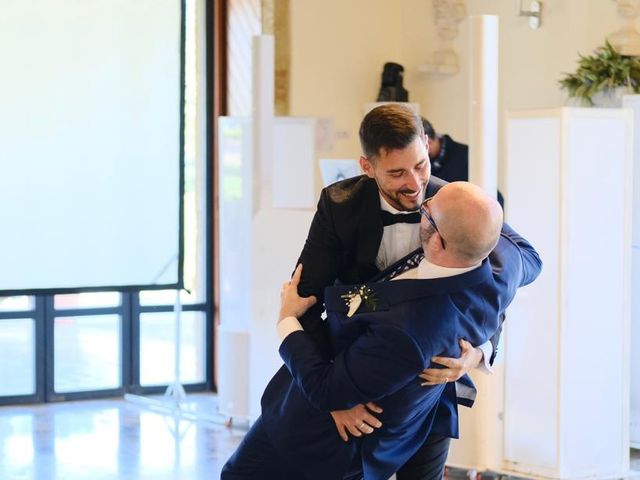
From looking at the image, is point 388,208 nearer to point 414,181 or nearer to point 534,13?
point 414,181

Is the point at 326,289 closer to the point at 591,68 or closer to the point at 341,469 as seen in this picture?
the point at 341,469

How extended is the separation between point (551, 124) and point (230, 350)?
236 centimetres

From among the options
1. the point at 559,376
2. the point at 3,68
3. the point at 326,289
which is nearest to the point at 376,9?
the point at 3,68

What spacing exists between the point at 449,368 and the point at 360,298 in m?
0.26

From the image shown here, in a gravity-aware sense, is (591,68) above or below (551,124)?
above

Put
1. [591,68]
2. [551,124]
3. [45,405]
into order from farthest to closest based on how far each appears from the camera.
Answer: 1. [45,405]
2. [591,68]
3. [551,124]

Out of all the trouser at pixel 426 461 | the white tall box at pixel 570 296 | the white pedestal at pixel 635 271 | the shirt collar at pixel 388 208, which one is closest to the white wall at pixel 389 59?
the white pedestal at pixel 635 271

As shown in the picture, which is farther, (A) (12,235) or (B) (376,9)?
(B) (376,9)

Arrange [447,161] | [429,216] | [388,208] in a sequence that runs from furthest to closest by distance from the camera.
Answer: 1. [447,161]
2. [388,208]
3. [429,216]

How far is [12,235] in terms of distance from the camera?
6148 mm

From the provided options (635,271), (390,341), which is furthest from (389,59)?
(390,341)

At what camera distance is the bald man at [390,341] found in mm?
2273

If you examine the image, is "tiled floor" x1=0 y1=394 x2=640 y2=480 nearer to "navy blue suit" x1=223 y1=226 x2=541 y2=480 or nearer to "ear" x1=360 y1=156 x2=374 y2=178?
→ "navy blue suit" x1=223 y1=226 x2=541 y2=480

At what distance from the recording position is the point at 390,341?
2.28m
